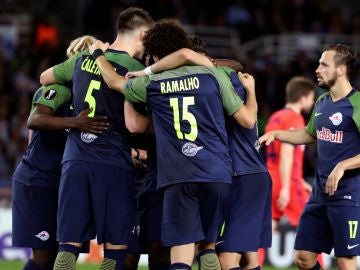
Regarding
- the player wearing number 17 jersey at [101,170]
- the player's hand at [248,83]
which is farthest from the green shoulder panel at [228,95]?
the player wearing number 17 jersey at [101,170]

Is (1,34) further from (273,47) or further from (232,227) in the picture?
(232,227)

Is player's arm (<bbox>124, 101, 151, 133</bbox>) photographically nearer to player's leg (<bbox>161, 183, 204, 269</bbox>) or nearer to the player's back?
the player's back

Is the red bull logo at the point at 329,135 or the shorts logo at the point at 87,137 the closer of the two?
the shorts logo at the point at 87,137

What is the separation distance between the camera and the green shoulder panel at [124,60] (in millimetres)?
8078

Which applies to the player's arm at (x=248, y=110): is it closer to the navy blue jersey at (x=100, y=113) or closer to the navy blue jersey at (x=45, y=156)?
the navy blue jersey at (x=100, y=113)

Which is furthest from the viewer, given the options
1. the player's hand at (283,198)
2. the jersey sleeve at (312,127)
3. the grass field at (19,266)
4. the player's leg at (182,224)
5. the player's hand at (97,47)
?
the grass field at (19,266)

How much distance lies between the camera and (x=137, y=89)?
25.2 feet

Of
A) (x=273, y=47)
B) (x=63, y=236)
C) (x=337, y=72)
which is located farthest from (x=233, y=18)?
(x=63, y=236)

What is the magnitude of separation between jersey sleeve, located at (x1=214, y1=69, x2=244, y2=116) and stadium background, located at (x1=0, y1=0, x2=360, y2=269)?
8922mm

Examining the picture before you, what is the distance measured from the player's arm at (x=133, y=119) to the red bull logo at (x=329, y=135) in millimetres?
1854

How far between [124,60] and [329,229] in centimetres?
245

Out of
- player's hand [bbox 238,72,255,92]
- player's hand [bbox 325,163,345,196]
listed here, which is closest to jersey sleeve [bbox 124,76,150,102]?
player's hand [bbox 238,72,255,92]

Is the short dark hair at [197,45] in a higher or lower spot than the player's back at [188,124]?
higher

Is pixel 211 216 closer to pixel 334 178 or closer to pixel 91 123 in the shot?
pixel 91 123
